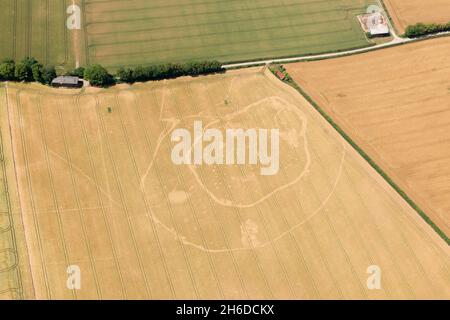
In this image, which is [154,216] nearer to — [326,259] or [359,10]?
[326,259]

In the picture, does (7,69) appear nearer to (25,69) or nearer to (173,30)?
(25,69)

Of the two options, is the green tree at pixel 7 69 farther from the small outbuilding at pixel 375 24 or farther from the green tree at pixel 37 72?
the small outbuilding at pixel 375 24

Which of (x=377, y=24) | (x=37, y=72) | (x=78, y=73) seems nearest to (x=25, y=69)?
(x=37, y=72)

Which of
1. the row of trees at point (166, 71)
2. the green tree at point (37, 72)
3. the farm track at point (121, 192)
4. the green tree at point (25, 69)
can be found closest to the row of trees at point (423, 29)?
the row of trees at point (166, 71)

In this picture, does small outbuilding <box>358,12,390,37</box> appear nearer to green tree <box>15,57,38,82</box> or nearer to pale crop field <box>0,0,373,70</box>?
pale crop field <box>0,0,373,70</box>

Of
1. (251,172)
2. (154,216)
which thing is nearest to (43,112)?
(154,216)

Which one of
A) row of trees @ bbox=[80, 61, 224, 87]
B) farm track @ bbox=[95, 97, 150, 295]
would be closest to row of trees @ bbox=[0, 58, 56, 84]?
row of trees @ bbox=[80, 61, 224, 87]
